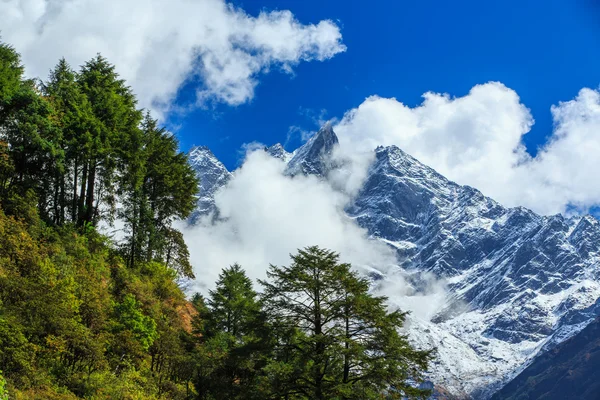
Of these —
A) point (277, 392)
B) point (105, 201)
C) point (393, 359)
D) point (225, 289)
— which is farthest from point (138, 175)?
point (393, 359)

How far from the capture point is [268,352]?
2953 cm

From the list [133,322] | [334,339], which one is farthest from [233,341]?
[334,339]

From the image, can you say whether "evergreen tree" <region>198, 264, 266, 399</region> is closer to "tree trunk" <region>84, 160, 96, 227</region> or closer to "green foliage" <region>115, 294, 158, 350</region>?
"green foliage" <region>115, 294, 158, 350</region>

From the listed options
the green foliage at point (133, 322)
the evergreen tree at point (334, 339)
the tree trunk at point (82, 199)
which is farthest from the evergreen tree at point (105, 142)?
the evergreen tree at point (334, 339)

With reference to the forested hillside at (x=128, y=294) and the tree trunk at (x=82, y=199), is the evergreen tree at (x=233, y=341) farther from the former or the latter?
the tree trunk at (x=82, y=199)

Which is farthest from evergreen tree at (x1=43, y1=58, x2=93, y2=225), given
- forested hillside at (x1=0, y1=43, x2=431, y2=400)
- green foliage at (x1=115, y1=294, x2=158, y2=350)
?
green foliage at (x1=115, y1=294, x2=158, y2=350)

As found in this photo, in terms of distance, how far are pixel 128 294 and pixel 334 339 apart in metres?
13.5

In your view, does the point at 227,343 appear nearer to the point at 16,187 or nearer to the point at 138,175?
the point at 138,175

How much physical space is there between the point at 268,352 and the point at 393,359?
644 cm

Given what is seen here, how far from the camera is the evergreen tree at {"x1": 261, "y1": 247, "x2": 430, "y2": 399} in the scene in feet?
88.5

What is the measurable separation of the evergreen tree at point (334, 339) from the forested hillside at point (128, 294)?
A: 0.08m

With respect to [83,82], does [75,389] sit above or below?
below

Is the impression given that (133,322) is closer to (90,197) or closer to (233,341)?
(233,341)

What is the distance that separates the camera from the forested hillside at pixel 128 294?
25.4 metres
